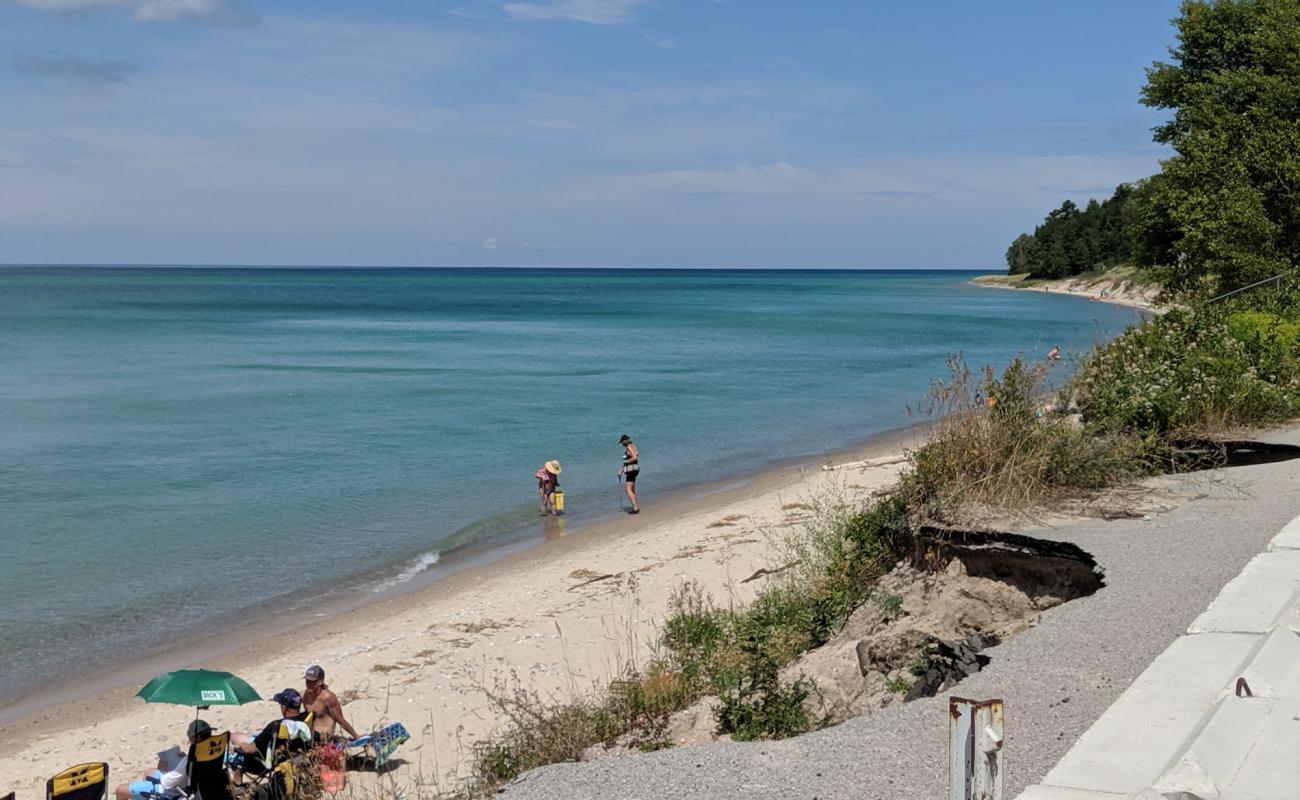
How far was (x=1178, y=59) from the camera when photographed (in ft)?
95.7

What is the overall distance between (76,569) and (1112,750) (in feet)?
52.3

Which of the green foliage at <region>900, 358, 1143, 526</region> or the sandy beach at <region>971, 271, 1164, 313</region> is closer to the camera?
the green foliage at <region>900, 358, 1143, 526</region>

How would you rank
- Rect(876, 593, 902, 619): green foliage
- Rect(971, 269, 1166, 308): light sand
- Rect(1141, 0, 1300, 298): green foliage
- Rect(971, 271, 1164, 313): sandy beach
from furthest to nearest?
Rect(971, 269, 1166, 308): light sand, Rect(971, 271, 1164, 313): sandy beach, Rect(1141, 0, 1300, 298): green foliage, Rect(876, 593, 902, 619): green foliage

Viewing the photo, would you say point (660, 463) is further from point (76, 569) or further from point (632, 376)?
point (632, 376)

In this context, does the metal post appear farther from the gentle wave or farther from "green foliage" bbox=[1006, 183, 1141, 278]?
"green foliage" bbox=[1006, 183, 1141, 278]

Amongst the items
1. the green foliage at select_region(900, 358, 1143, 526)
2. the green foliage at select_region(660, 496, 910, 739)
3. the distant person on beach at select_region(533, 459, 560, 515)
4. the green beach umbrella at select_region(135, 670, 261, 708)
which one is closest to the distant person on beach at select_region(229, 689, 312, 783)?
the green beach umbrella at select_region(135, 670, 261, 708)

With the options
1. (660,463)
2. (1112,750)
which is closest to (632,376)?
(660,463)

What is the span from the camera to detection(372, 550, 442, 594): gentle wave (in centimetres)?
1592

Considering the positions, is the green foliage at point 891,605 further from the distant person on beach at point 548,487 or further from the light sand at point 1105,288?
the light sand at point 1105,288

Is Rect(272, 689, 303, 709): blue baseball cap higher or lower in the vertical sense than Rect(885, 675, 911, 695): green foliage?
lower

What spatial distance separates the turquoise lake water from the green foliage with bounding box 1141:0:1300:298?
Result: 3918 mm

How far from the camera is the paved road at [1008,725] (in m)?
4.81

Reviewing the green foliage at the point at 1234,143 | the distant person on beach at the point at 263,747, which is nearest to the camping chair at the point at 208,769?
the distant person on beach at the point at 263,747

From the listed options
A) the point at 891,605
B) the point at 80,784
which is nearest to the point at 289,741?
the point at 80,784
